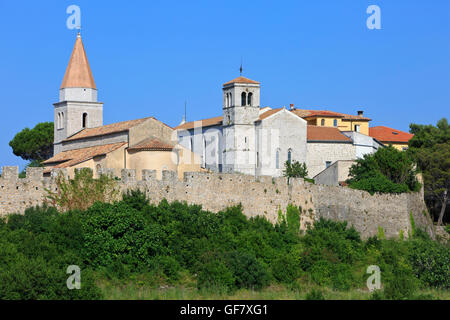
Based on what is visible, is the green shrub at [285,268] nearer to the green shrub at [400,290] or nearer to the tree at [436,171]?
the green shrub at [400,290]

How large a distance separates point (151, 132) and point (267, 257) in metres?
15.8

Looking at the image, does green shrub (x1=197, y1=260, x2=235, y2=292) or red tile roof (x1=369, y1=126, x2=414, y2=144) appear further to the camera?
red tile roof (x1=369, y1=126, x2=414, y2=144)

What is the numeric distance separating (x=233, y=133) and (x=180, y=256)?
118 ft

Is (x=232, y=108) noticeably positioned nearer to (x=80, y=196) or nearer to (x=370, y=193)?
(x=370, y=193)

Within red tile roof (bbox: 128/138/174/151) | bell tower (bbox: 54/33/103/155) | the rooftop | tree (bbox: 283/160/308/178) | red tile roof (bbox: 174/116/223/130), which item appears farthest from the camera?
red tile roof (bbox: 174/116/223/130)

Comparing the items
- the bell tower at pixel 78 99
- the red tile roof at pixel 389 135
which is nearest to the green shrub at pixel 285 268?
the bell tower at pixel 78 99

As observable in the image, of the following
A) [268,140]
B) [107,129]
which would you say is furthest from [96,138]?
[268,140]

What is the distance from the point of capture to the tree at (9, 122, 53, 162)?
72.8m

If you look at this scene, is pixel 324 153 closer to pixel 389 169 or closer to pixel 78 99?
pixel 389 169

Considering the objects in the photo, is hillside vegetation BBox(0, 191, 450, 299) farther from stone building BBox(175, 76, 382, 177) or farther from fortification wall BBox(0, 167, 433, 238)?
stone building BBox(175, 76, 382, 177)

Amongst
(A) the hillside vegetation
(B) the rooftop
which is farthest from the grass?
(B) the rooftop

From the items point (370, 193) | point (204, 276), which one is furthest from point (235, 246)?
point (370, 193)

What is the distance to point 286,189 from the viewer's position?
129ft
